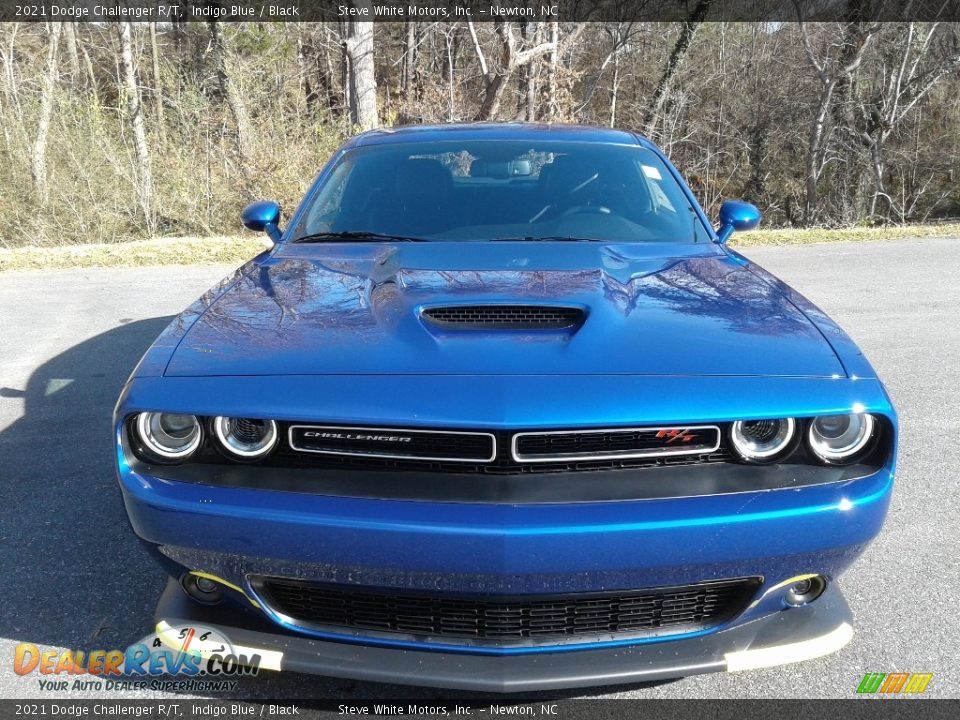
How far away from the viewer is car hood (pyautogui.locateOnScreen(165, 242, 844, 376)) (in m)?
1.90

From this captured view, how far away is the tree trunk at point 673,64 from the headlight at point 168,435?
19.3 metres

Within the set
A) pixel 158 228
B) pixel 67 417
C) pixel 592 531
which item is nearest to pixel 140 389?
pixel 592 531

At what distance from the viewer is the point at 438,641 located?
6.14 ft

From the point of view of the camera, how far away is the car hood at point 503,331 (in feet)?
6.24

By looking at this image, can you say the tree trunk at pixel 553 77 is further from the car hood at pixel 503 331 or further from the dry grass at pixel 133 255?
the car hood at pixel 503 331

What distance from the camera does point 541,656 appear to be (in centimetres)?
184

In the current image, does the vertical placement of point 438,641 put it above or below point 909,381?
above

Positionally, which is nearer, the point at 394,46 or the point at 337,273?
the point at 337,273

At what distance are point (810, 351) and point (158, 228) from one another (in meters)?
12.2

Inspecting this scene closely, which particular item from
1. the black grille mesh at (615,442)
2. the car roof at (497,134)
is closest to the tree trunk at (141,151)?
the car roof at (497,134)

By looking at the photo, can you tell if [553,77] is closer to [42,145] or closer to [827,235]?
[827,235]

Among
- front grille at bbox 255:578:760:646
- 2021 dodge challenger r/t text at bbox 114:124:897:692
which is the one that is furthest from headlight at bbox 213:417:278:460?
front grille at bbox 255:578:760:646

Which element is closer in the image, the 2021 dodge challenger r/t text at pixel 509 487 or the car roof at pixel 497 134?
the 2021 dodge challenger r/t text at pixel 509 487

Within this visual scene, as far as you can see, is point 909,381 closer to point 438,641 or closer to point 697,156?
point 438,641
